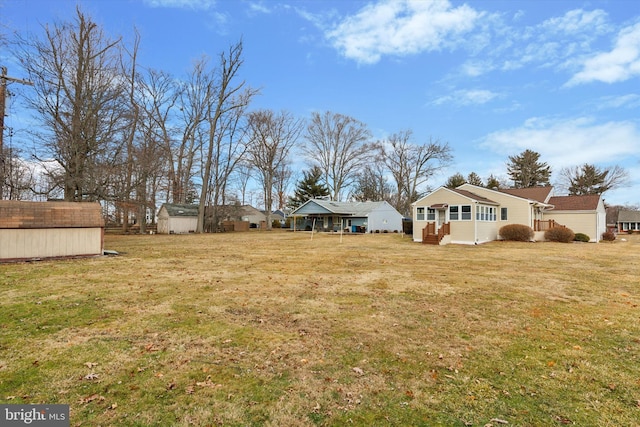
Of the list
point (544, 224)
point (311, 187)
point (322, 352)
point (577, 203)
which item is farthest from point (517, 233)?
point (311, 187)

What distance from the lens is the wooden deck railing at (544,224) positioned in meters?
23.1

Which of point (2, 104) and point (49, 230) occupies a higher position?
point (2, 104)

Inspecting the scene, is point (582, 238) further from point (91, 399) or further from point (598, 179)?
point (598, 179)

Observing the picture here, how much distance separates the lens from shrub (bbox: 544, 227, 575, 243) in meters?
21.5

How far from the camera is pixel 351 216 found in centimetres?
3550

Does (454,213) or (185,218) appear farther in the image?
(185,218)

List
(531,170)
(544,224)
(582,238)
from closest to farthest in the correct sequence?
(582,238)
(544,224)
(531,170)

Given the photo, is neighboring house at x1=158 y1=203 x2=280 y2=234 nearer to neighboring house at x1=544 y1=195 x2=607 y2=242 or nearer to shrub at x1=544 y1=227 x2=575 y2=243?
shrub at x1=544 y1=227 x2=575 y2=243

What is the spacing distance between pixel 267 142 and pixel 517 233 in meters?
30.4

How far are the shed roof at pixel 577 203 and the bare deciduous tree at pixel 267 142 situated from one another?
98.3ft

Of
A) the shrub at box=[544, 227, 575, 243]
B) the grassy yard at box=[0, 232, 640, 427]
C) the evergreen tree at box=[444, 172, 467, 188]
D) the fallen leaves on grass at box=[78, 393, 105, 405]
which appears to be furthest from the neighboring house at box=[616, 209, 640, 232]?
the fallen leaves on grass at box=[78, 393, 105, 405]

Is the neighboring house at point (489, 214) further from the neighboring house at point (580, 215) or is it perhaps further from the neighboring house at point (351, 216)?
the neighboring house at point (351, 216)

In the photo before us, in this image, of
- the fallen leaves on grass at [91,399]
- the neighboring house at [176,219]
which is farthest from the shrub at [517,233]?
the neighboring house at [176,219]

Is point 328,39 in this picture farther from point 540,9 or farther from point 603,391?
point 603,391
